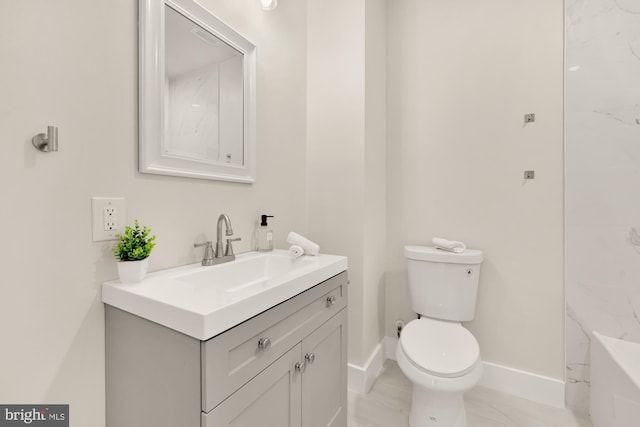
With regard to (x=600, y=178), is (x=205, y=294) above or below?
below

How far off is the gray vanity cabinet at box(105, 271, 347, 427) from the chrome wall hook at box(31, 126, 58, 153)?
1.55ft

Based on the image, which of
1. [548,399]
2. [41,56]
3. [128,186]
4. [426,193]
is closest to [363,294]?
[426,193]

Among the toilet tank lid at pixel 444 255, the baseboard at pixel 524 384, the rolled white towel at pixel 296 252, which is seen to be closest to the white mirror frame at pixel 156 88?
the rolled white towel at pixel 296 252

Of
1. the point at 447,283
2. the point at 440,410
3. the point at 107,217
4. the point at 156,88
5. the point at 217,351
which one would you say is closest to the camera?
the point at 217,351

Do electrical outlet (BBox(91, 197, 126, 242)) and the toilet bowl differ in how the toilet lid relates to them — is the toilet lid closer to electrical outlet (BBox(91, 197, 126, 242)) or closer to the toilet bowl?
the toilet bowl

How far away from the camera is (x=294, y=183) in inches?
66.3

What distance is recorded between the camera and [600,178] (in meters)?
1.37

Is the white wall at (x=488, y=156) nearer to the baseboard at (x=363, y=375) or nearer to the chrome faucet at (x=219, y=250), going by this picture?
the baseboard at (x=363, y=375)

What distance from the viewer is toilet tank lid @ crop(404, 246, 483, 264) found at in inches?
59.6

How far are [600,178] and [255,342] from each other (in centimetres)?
177

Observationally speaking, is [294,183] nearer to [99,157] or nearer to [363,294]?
[363,294]

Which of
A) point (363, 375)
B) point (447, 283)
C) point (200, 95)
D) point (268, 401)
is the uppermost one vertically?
point (200, 95)

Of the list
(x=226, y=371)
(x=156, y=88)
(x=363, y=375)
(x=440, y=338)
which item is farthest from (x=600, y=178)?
(x=156, y=88)

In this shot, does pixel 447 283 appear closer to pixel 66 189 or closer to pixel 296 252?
pixel 296 252
